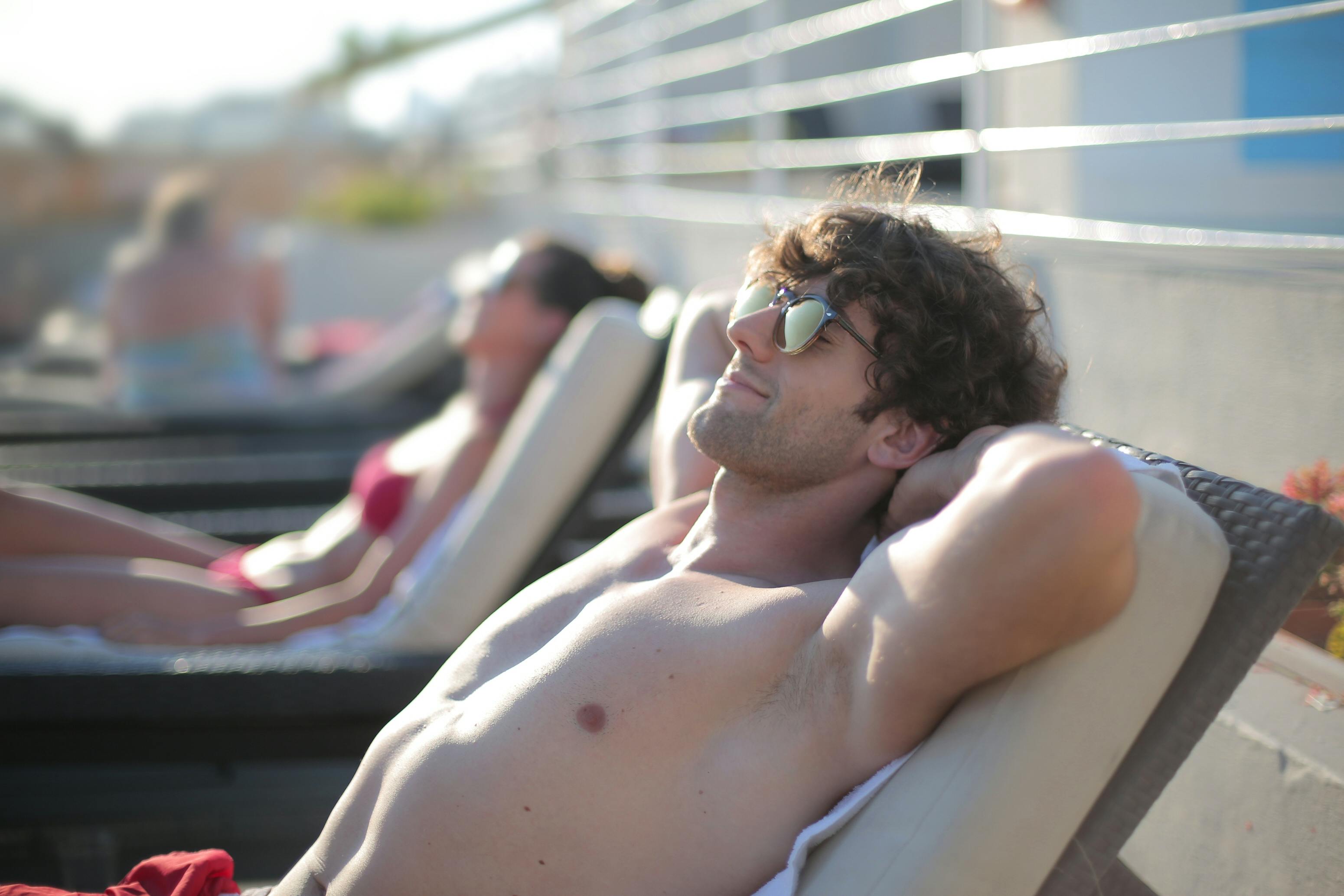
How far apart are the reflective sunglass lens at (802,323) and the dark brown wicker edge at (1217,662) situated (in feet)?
1.95

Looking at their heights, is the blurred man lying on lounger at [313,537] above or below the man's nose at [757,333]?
below

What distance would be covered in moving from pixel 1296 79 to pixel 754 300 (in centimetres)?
210

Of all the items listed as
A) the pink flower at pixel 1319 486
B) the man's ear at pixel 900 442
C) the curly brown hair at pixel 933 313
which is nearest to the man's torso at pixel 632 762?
the man's ear at pixel 900 442

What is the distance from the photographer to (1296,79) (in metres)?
2.84

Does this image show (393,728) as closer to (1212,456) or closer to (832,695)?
(832,695)

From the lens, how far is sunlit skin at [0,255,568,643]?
274 centimetres

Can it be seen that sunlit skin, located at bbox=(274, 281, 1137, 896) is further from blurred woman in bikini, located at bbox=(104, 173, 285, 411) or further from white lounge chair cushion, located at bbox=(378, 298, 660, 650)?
blurred woman in bikini, located at bbox=(104, 173, 285, 411)

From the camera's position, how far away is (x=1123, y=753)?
3.90 feet

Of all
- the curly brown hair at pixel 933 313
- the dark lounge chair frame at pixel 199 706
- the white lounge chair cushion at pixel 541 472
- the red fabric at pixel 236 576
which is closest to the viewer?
the curly brown hair at pixel 933 313

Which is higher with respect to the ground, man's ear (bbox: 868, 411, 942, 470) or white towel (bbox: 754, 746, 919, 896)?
man's ear (bbox: 868, 411, 942, 470)

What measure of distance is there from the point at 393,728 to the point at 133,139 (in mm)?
9192

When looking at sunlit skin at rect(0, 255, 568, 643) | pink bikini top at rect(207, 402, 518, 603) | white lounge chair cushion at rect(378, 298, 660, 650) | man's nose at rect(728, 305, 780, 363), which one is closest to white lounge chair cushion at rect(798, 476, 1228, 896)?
man's nose at rect(728, 305, 780, 363)

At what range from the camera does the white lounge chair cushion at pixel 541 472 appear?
256 centimetres

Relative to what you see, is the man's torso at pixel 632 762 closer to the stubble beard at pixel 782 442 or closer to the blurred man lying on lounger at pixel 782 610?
the blurred man lying on lounger at pixel 782 610
